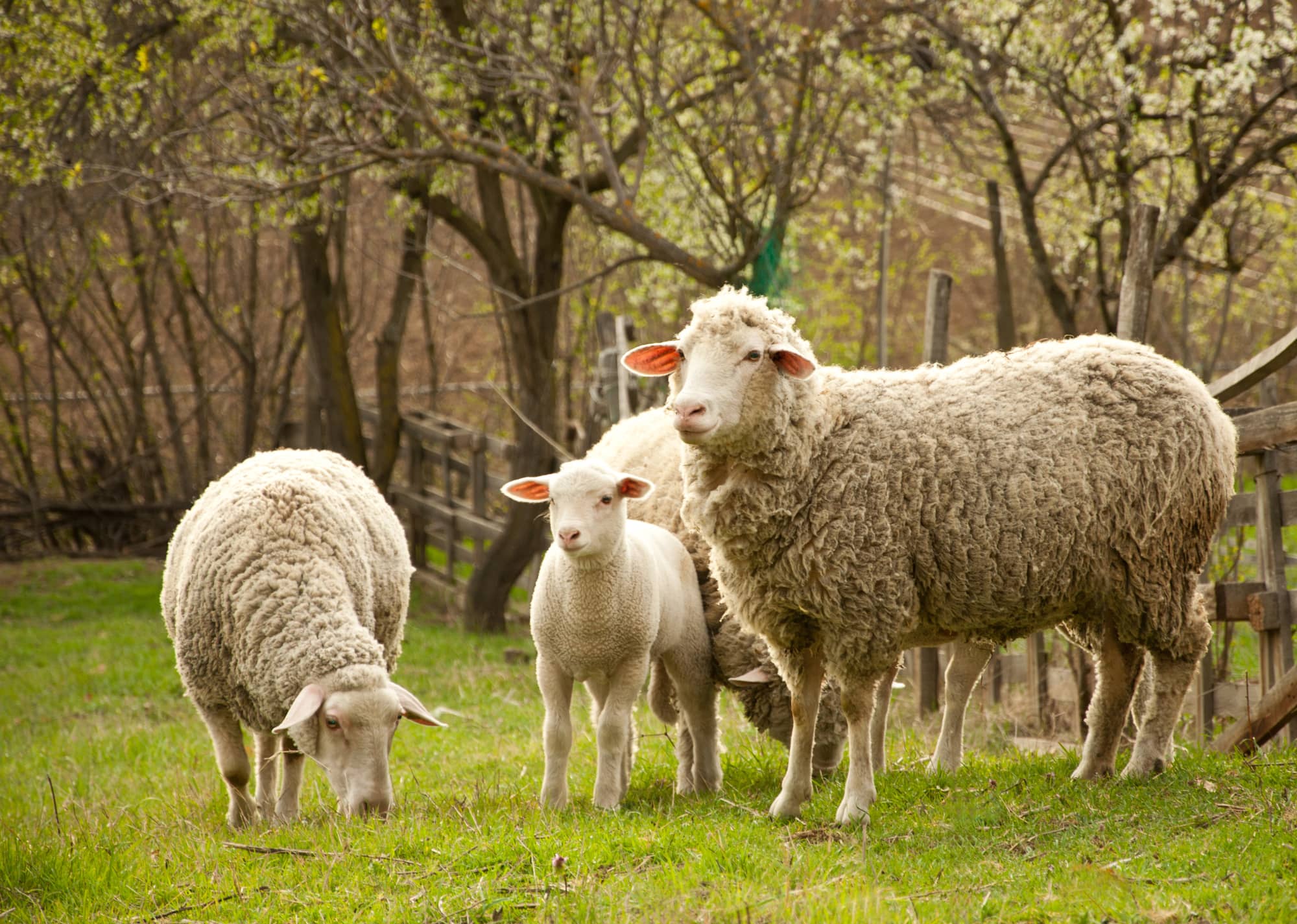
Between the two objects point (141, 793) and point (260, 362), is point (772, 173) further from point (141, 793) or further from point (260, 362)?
point (260, 362)

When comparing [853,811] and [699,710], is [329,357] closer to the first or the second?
[699,710]

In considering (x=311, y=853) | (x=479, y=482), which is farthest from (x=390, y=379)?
(x=311, y=853)

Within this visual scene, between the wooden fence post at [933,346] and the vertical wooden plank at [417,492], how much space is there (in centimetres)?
782

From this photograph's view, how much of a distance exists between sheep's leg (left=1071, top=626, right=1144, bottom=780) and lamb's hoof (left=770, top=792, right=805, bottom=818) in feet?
3.58

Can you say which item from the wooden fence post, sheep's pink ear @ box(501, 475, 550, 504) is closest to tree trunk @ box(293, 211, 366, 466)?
the wooden fence post

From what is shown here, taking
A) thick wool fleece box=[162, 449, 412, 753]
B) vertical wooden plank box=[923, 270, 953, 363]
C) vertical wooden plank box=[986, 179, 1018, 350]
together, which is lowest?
thick wool fleece box=[162, 449, 412, 753]

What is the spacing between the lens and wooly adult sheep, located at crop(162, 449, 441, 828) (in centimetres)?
470

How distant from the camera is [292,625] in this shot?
4.94 metres

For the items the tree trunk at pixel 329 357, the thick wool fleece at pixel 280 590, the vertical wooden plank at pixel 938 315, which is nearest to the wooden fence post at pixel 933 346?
the vertical wooden plank at pixel 938 315

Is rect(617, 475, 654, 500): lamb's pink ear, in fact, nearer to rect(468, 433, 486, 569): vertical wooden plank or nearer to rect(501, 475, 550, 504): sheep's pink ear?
rect(501, 475, 550, 504): sheep's pink ear

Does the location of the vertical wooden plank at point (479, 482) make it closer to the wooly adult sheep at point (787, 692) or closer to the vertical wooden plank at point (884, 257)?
the vertical wooden plank at point (884, 257)

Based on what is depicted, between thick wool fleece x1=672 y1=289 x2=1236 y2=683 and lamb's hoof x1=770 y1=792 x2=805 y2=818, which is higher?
thick wool fleece x1=672 y1=289 x2=1236 y2=683

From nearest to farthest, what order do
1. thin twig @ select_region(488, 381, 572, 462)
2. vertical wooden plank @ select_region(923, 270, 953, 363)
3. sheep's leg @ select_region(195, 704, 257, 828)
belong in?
sheep's leg @ select_region(195, 704, 257, 828), vertical wooden plank @ select_region(923, 270, 953, 363), thin twig @ select_region(488, 381, 572, 462)

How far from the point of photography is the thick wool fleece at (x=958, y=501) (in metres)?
4.27
